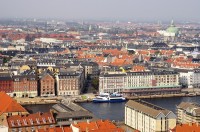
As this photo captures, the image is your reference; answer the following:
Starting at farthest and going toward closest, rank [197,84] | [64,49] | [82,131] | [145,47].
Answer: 1. [145,47]
2. [64,49]
3. [197,84]
4. [82,131]

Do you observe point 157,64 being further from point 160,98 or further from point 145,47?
point 145,47

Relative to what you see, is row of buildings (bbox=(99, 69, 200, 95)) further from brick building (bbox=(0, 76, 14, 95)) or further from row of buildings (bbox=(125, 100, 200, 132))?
row of buildings (bbox=(125, 100, 200, 132))

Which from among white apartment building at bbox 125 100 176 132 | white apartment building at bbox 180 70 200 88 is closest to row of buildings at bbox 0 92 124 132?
white apartment building at bbox 125 100 176 132

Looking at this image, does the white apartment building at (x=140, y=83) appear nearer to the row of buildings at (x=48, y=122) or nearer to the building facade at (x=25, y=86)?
the building facade at (x=25, y=86)

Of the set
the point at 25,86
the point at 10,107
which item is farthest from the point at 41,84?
the point at 10,107

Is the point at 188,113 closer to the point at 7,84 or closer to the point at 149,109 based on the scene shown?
the point at 149,109

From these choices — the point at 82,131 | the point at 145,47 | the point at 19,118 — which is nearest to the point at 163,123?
the point at 82,131

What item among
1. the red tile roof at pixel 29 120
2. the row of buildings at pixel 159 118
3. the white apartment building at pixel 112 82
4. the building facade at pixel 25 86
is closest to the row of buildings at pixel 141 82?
the white apartment building at pixel 112 82
